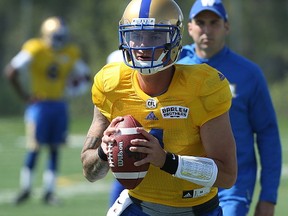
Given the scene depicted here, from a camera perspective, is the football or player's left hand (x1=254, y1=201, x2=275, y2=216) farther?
player's left hand (x1=254, y1=201, x2=275, y2=216)

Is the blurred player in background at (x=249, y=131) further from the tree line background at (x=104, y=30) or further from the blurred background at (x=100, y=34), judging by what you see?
the tree line background at (x=104, y=30)

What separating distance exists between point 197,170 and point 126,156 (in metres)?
0.36

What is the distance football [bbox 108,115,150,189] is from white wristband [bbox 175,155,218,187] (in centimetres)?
16

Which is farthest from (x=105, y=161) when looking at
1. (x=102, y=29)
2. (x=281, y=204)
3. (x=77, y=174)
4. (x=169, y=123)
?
(x=102, y=29)

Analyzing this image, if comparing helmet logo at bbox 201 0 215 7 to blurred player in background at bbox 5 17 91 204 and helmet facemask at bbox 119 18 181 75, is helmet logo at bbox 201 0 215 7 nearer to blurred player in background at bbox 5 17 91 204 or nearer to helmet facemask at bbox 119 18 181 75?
helmet facemask at bbox 119 18 181 75

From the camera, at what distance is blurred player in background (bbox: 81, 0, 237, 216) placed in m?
4.23

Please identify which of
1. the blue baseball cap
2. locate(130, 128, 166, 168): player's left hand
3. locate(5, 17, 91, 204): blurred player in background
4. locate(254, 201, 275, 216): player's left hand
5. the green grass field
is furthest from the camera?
locate(5, 17, 91, 204): blurred player in background

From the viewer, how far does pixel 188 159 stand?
420 cm

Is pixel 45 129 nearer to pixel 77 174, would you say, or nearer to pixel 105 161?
pixel 77 174

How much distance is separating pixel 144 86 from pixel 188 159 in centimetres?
43

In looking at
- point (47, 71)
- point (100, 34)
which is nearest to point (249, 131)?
point (47, 71)

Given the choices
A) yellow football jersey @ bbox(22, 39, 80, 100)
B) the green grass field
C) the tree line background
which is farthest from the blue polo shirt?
the tree line background

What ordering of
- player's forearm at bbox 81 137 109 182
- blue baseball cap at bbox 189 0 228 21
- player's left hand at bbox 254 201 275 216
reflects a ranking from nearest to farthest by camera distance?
1. player's forearm at bbox 81 137 109 182
2. player's left hand at bbox 254 201 275 216
3. blue baseball cap at bbox 189 0 228 21

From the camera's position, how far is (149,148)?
4027mm
